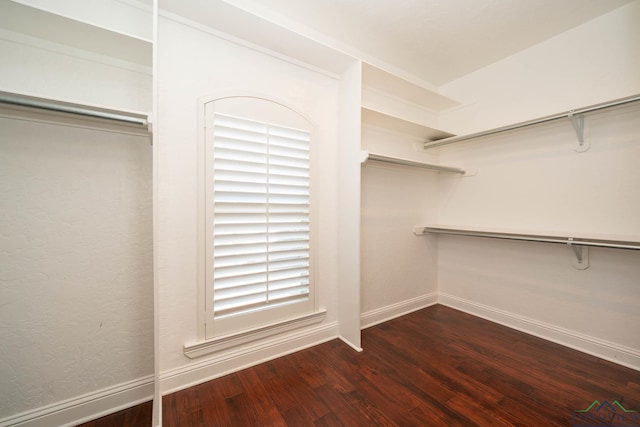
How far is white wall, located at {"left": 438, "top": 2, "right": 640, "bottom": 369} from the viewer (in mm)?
1658

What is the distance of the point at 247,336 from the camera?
1.61 m

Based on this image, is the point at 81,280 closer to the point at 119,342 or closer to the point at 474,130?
the point at 119,342

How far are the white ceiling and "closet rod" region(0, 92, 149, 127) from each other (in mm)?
1001

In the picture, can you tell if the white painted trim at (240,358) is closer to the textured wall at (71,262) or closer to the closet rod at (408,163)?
the textured wall at (71,262)

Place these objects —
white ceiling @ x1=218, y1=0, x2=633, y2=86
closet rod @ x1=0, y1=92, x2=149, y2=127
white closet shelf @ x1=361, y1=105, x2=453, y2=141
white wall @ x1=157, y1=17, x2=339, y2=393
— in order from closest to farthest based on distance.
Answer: closet rod @ x1=0, y1=92, x2=149, y2=127, white wall @ x1=157, y1=17, x2=339, y2=393, white ceiling @ x1=218, y1=0, x2=633, y2=86, white closet shelf @ x1=361, y1=105, x2=453, y2=141

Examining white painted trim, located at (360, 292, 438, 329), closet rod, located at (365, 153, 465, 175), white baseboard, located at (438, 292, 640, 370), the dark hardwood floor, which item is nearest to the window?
the dark hardwood floor

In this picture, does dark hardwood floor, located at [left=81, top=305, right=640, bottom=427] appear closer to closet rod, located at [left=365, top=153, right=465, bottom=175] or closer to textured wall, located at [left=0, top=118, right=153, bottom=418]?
textured wall, located at [left=0, top=118, right=153, bottom=418]

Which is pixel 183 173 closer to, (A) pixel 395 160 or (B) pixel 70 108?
(B) pixel 70 108

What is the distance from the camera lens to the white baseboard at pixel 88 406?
1.13m

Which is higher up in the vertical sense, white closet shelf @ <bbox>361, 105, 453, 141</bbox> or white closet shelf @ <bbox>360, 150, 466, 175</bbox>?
white closet shelf @ <bbox>361, 105, 453, 141</bbox>

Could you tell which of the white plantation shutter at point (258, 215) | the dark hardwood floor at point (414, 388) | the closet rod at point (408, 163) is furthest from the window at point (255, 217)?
the closet rod at point (408, 163)

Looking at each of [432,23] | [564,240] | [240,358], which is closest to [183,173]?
[240,358]

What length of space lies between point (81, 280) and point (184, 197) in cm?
64

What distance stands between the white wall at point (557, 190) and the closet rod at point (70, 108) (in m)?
2.84
